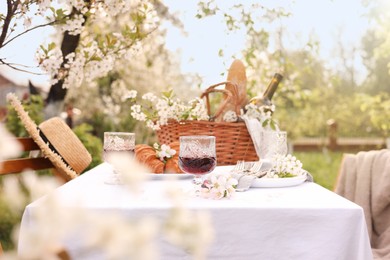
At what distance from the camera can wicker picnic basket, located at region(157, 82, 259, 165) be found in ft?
8.99

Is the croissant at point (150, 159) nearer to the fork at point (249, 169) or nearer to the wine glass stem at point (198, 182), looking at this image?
the wine glass stem at point (198, 182)

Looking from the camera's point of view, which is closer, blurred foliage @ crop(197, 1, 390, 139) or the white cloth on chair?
the white cloth on chair

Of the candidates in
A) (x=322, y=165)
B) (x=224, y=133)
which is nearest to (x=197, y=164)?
(x=224, y=133)

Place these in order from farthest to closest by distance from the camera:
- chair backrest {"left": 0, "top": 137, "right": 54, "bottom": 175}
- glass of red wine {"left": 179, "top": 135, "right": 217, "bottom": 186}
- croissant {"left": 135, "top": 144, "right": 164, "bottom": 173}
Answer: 1. chair backrest {"left": 0, "top": 137, "right": 54, "bottom": 175}
2. croissant {"left": 135, "top": 144, "right": 164, "bottom": 173}
3. glass of red wine {"left": 179, "top": 135, "right": 217, "bottom": 186}

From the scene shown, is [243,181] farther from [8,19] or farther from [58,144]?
[8,19]

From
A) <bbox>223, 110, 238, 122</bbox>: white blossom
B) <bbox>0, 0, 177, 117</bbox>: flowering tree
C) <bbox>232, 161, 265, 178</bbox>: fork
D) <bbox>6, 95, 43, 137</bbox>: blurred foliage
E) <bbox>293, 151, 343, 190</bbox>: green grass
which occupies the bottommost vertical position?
<bbox>293, 151, 343, 190</bbox>: green grass

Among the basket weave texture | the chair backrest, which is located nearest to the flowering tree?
the chair backrest

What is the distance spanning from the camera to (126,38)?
3531 mm

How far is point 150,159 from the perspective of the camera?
2.36 m

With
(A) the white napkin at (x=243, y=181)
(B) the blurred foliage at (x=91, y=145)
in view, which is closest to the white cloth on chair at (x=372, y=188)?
(A) the white napkin at (x=243, y=181)

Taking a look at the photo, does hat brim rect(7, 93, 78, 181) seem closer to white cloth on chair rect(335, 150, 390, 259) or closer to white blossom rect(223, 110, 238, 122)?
white blossom rect(223, 110, 238, 122)

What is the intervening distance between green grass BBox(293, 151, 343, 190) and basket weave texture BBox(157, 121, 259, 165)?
6.05 meters

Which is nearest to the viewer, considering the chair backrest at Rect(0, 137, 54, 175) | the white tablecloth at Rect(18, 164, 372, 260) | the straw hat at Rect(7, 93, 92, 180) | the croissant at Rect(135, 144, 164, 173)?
the white tablecloth at Rect(18, 164, 372, 260)

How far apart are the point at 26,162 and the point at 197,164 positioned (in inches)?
42.0
